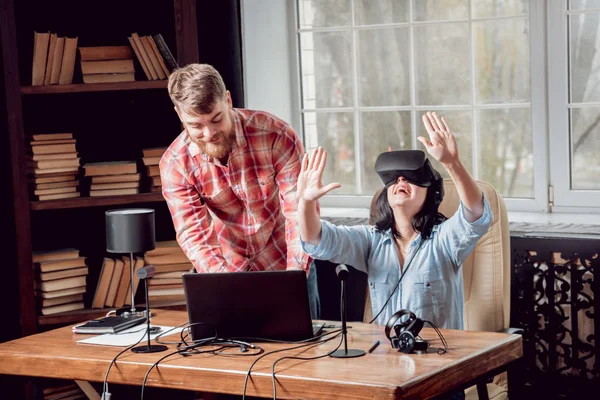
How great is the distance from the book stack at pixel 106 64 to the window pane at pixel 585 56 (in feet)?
5.87

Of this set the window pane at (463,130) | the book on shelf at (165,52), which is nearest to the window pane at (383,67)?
the window pane at (463,130)

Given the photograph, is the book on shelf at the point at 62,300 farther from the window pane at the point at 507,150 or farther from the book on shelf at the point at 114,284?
the window pane at the point at 507,150

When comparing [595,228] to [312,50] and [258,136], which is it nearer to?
[258,136]

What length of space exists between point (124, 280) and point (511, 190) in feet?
5.51

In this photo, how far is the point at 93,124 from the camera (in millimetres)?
Answer: 4043

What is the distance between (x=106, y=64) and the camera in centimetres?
373

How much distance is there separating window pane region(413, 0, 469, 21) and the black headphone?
5.89 ft

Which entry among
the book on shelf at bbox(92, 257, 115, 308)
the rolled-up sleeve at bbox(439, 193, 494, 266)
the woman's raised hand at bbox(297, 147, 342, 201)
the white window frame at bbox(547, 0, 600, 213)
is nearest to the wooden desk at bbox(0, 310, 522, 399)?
the rolled-up sleeve at bbox(439, 193, 494, 266)

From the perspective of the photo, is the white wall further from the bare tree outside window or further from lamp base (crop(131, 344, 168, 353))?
lamp base (crop(131, 344, 168, 353))

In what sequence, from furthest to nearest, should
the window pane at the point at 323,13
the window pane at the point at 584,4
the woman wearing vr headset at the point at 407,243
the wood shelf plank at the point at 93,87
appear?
the window pane at the point at 323,13
the wood shelf plank at the point at 93,87
the window pane at the point at 584,4
the woman wearing vr headset at the point at 407,243

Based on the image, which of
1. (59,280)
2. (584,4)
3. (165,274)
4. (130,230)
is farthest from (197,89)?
(584,4)

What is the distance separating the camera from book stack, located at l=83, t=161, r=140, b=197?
373cm

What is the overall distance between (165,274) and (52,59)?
997 millimetres

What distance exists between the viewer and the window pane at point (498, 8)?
3.68m
